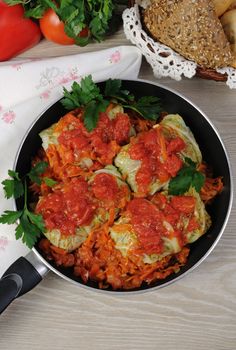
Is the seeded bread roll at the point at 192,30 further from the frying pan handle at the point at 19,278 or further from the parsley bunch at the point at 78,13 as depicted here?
the frying pan handle at the point at 19,278

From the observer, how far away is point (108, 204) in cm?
149

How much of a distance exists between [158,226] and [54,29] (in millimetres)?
751

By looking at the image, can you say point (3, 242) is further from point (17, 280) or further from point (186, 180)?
point (186, 180)

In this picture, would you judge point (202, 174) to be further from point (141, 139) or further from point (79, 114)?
point (79, 114)

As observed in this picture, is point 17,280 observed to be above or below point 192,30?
below

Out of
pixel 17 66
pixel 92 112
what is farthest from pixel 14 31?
pixel 92 112

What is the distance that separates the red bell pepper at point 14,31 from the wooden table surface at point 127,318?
77 centimetres

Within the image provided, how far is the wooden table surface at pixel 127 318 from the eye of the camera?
1.63m

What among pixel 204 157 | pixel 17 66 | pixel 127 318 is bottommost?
pixel 127 318

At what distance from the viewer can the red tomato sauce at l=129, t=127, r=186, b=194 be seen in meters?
1.50

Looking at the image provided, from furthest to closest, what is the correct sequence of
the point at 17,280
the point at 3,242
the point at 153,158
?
the point at 3,242 < the point at 153,158 < the point at 17,280

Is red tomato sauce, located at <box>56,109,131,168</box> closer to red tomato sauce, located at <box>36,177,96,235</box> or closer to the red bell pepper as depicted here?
red tomato sauce, located at <box>36,177,96,235</box>

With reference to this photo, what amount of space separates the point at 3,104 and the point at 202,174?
2.28ft

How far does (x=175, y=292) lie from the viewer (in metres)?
1.65
